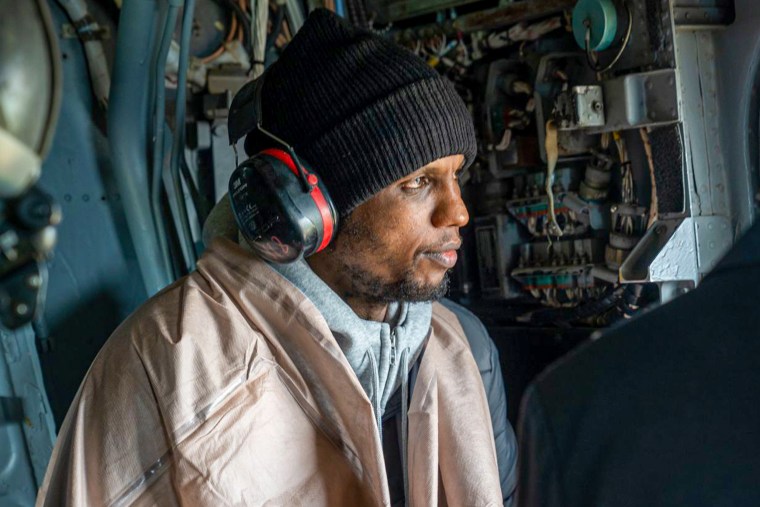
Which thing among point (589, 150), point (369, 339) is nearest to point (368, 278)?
point (369, 339)

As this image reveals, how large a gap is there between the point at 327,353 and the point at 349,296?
0.99ft

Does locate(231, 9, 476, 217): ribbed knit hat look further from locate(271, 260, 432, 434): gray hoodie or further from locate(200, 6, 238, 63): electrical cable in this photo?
locate(200, 6, 238, 63): electrical cable

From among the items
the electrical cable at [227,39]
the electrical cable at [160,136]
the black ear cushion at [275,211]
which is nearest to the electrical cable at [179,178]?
the electrical cable at [160,136]

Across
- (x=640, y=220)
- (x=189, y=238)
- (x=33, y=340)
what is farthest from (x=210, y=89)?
(x=640, y=220)

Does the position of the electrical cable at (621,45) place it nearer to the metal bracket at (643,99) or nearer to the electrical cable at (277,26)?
the metal bracket at (643,99)

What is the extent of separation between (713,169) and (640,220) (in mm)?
276

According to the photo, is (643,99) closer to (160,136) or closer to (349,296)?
(349,296)

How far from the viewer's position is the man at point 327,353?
1466mm

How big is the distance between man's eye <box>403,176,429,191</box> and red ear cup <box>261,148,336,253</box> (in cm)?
24

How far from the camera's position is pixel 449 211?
72.4 inches

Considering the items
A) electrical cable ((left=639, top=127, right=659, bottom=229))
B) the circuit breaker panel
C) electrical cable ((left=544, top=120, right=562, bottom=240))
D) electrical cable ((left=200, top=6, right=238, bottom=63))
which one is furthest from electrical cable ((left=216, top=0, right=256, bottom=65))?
electrical cable ((left=639, top=127, right=659, bottom=229))

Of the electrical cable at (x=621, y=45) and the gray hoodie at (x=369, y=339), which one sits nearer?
the gray hoodie at (x=369, y=339)

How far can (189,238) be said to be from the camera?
9.06 ft

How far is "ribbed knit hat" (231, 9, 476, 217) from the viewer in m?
1.78
